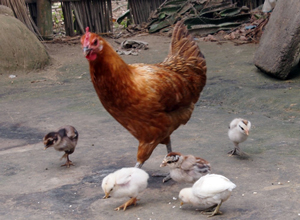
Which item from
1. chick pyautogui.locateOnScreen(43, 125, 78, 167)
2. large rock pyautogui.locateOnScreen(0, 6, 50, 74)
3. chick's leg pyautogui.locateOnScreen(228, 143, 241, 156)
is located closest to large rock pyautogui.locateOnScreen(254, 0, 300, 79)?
chick's leg pyautogui.locateOnScreen(228, 143, 241, 156)

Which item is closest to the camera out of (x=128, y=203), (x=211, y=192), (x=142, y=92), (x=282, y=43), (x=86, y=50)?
(x=211, y=192)

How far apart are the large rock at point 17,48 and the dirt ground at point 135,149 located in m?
0.50

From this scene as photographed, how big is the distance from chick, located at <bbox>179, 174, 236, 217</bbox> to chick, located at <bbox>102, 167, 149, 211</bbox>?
1.50 ft

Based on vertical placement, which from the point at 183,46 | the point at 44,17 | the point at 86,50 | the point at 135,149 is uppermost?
the point at 86,50

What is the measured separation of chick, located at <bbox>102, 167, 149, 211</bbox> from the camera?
13.3 feet

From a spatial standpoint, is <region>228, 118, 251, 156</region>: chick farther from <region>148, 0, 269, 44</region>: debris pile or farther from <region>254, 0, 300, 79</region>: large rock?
<region>148, 0, 269, 44</region>: debris pile

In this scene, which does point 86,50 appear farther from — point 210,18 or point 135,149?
point 210,18

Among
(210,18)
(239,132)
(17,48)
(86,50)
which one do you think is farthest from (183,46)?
(210,18)

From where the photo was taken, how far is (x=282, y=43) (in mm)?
8836

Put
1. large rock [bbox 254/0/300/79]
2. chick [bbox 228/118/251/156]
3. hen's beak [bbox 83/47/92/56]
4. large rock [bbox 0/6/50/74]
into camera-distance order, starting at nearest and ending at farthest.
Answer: hen's beak [bbox 83/47/92/56], chick [bbox 228/118/251/156], large rock [bbox 254/0/300/79], large rock [bbox 0/6/50/74]

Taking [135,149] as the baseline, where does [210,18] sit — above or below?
above

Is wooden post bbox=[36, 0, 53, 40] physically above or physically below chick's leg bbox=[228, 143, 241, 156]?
above

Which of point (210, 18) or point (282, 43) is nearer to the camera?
point (282, 43)

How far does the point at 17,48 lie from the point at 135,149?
6.51 m
